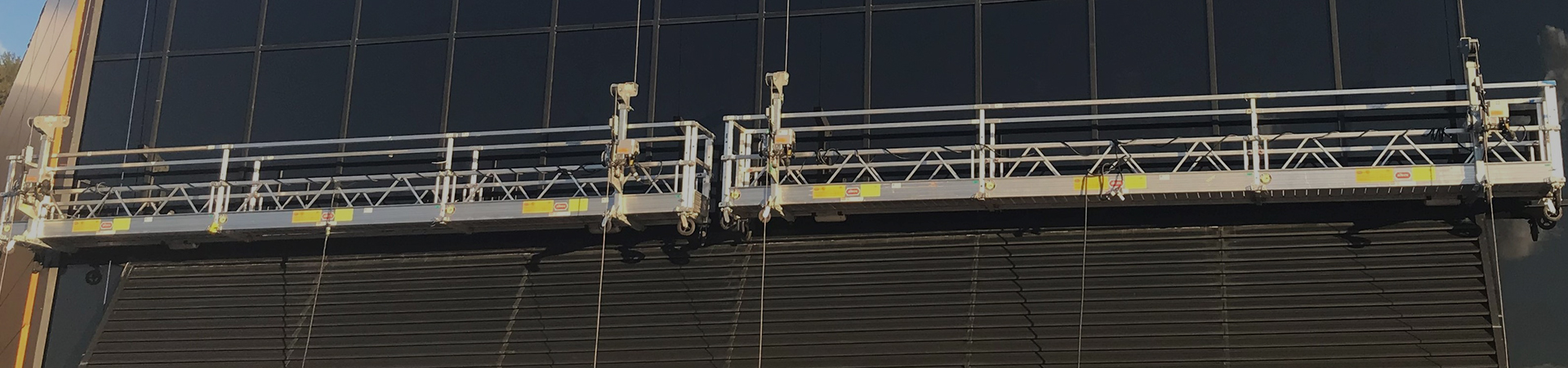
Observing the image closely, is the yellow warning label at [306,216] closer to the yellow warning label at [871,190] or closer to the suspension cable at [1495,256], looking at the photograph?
the yellow warning label at [871,190]

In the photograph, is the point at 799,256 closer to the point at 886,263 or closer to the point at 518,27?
the point at 886,263

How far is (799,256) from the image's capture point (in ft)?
46.9

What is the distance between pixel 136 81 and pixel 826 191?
32.7ft

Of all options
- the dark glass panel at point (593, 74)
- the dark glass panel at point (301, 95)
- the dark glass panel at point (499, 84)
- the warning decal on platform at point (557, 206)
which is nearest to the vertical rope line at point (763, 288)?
the warning decal on platform at point (557, 206)

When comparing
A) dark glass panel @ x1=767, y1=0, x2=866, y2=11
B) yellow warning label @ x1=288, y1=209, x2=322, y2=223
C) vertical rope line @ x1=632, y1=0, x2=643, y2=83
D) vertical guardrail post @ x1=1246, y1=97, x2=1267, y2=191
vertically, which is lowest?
yellow warning label @ x1=288, y1=209, x2=322, y2=223

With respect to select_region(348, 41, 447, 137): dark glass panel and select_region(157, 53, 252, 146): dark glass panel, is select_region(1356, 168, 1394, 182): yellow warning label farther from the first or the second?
select_region(157, 53, 252, 146): dark glass panel

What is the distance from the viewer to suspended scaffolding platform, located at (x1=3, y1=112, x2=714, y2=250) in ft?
46.4

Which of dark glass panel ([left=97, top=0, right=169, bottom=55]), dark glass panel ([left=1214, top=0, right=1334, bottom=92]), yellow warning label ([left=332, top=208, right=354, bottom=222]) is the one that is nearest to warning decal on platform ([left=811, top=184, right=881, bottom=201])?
dark glass panel ([left=1214, top=0, right=1334, bottom=92])

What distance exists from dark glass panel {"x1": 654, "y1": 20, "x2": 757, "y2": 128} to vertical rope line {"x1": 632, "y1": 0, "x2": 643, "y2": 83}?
0.26m

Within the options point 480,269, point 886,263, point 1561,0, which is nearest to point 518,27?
point 480,269

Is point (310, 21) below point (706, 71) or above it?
above

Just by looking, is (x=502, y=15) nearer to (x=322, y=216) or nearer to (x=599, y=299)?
(x=322, y=216)

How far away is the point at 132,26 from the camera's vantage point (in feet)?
59.6

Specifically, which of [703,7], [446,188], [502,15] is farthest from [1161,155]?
[502,15]
